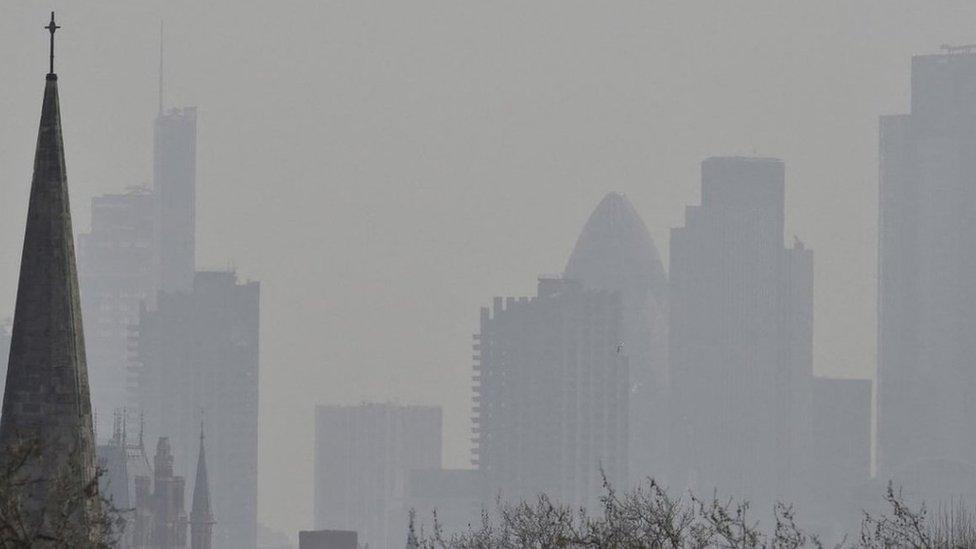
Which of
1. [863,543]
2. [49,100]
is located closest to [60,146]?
[49,100]

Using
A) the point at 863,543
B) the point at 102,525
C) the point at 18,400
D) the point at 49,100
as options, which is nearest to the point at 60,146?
the point at 49,100

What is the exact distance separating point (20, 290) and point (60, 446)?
143 inches

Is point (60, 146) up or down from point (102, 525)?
up

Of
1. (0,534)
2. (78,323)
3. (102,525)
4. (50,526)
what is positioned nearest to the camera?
(0,534)

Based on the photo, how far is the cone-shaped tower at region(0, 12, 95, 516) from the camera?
67875 mm

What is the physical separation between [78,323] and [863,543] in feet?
67.7

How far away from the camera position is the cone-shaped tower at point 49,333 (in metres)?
67.9

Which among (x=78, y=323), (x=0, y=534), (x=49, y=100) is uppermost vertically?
(x=49, y=100)

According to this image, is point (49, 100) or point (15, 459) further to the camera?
point (49, 100)

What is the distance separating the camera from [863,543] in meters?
76.5

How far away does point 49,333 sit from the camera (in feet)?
225

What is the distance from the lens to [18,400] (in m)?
67.9

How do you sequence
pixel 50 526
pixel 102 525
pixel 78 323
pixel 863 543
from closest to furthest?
pixel 102 525 < pixel 50 526 < pixel 78 323 < pixel 863 543

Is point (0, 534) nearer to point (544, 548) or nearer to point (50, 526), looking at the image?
point (50, 526)
